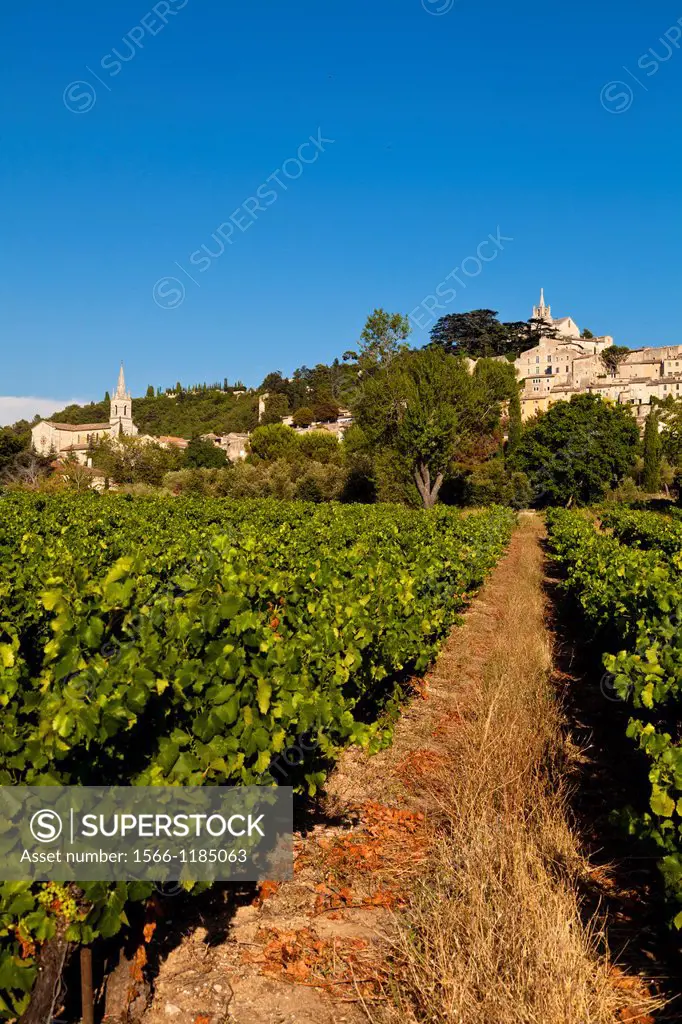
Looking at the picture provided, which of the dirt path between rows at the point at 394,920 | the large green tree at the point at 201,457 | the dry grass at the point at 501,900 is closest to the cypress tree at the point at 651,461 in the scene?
the large green tree at the point at 201,457

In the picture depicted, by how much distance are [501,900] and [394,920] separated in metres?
0.66

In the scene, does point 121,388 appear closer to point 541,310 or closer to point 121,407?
point 121,407

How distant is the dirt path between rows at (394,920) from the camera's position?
10.1 feet

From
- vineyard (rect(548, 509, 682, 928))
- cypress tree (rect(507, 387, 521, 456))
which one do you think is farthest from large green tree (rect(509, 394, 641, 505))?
vineyard (rect(548, 509, 682, 928))

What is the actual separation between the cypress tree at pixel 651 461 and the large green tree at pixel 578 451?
1009 mm

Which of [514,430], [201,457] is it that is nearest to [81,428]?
[201,457]

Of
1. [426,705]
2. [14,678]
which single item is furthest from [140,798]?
[426,705]

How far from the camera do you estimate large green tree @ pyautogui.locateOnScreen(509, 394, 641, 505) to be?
173 feet

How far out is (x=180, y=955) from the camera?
3637mm

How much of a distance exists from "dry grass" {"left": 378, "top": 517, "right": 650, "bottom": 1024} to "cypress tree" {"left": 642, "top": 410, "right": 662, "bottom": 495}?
5560 centimetres

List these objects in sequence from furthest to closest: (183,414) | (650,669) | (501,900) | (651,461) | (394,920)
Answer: (183,414) → (651,461) → (650,669) → (394,920) → (501,900)

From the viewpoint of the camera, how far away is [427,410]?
4056 centimetres

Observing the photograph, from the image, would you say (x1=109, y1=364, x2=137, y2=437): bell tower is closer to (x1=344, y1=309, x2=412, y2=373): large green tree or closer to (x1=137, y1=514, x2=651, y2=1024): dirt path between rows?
(x1=344, y1=309, x2=412, y2=373): large green tree

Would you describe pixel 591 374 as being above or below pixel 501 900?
above
